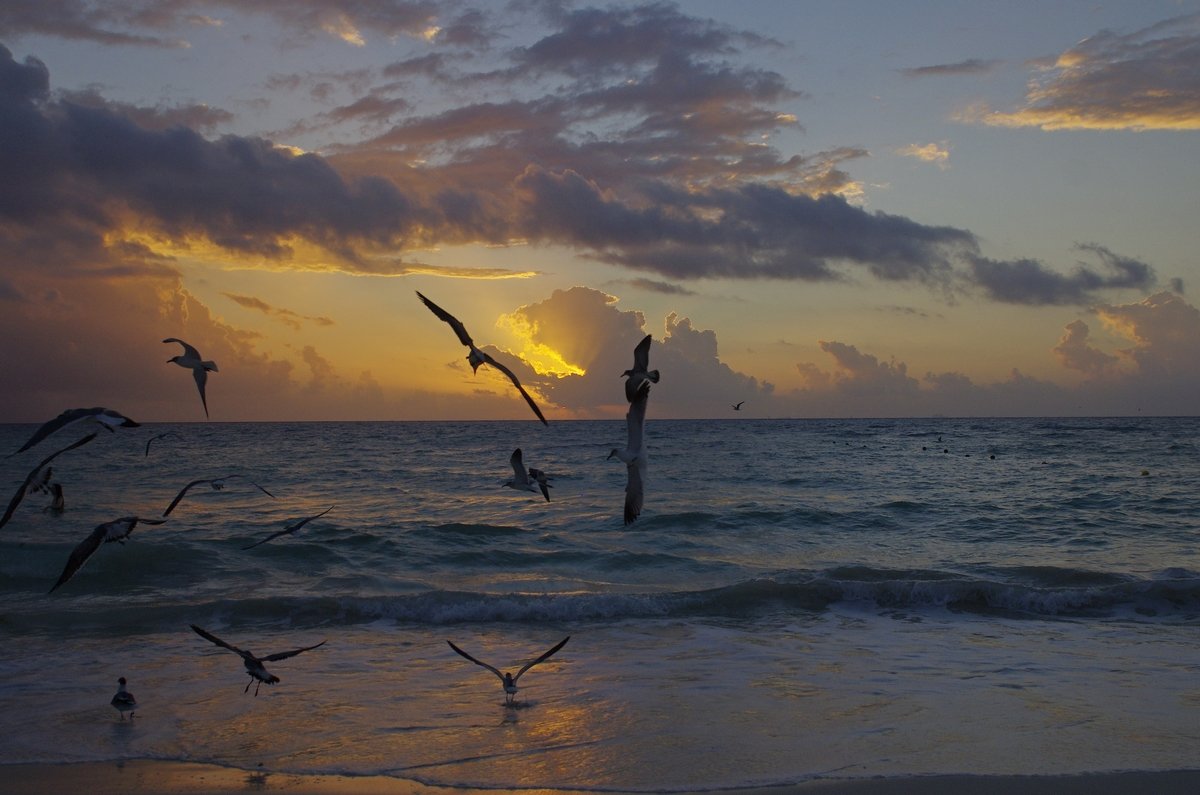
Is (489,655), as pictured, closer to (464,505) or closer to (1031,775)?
(1031,775)

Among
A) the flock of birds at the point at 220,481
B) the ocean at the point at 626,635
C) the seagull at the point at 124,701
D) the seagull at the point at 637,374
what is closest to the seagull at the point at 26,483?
the flock of birds at the point at 220,481

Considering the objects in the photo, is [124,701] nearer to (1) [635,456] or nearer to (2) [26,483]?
(2) [26,483]

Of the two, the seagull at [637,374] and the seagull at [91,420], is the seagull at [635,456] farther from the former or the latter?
the seagull at [91,420]

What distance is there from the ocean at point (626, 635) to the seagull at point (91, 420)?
2.83 metres

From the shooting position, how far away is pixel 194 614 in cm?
1463

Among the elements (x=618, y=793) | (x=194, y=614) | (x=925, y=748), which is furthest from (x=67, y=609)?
(x=925, y=748)

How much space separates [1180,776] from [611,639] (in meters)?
7.26

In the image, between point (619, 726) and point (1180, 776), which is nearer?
point (1180, 776)

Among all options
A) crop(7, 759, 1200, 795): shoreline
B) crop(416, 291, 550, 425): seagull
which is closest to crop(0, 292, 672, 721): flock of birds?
crop(416, 291, 550, 425): seagull

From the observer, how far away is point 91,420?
770 centimetres

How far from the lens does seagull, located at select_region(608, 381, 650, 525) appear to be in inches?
308

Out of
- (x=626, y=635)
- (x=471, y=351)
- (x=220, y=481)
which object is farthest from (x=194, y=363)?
(x=626, y=635)

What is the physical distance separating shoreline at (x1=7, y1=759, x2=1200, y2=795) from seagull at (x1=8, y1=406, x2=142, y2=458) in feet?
8.70

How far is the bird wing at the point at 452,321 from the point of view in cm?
684
